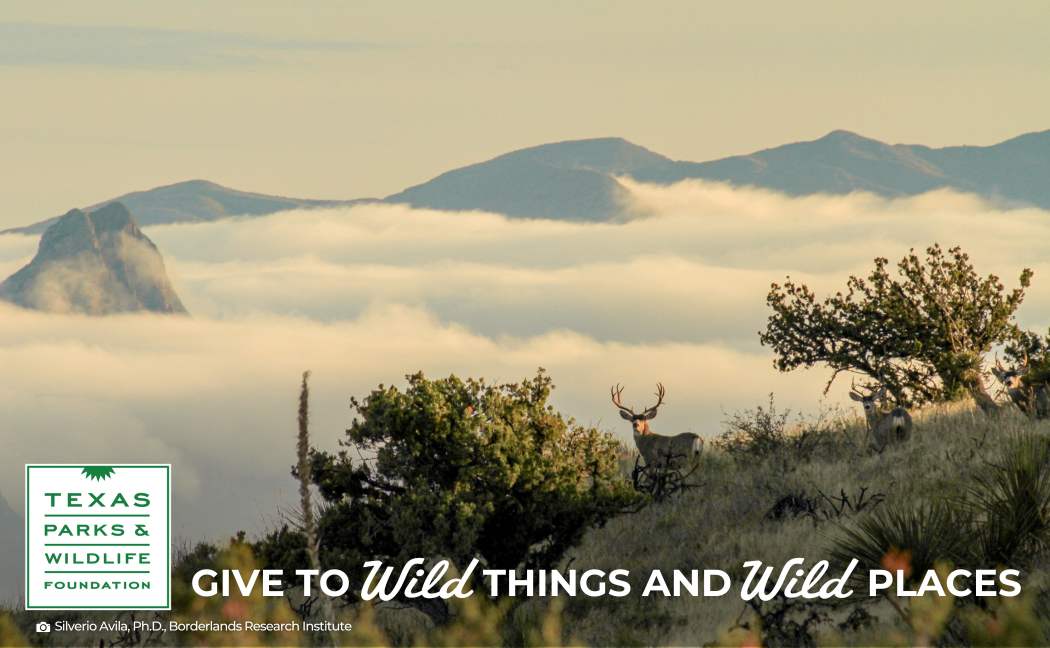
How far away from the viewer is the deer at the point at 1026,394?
18.4 meters

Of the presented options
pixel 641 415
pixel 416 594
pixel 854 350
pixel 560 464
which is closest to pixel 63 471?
pixel 416 594

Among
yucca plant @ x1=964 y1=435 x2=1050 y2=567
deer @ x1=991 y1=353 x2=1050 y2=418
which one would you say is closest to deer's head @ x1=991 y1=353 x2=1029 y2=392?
deer @ x1=991 y1=353 x2=1050 y2=418

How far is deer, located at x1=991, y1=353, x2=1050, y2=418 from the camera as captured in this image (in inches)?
724

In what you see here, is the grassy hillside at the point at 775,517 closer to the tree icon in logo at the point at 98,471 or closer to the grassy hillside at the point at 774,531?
the grassy hillside at the point at 774,531

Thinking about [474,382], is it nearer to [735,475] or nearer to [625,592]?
[625,592]

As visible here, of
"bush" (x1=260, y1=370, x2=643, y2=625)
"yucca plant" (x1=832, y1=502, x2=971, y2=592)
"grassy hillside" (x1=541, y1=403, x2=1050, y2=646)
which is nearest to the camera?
"yucca plant" (x1=832, y1=502, x2=971, y2=592)

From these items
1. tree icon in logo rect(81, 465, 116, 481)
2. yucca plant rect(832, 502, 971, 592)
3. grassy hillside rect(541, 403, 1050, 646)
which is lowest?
grassy hillside rect(541, 403, 1050, 646)

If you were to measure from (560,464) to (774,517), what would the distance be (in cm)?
369

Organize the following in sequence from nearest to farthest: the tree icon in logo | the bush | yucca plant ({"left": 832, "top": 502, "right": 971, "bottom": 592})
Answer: yucca plant ({"left": 832, "top": 502, "right": 971, "bottom": 592}) → the tree icon in logo → the bush

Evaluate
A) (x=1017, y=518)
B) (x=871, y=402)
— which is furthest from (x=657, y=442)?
(x=1017, y=518)

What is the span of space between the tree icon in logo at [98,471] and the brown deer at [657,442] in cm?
1089

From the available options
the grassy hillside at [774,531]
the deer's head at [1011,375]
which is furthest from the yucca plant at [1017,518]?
the deer's head at [1011,375]

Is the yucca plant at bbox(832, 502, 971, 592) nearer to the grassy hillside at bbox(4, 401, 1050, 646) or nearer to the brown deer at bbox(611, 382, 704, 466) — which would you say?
the grassy hillside at bbox(4, 401, 1050, 646)

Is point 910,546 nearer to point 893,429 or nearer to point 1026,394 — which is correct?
point 893,429
